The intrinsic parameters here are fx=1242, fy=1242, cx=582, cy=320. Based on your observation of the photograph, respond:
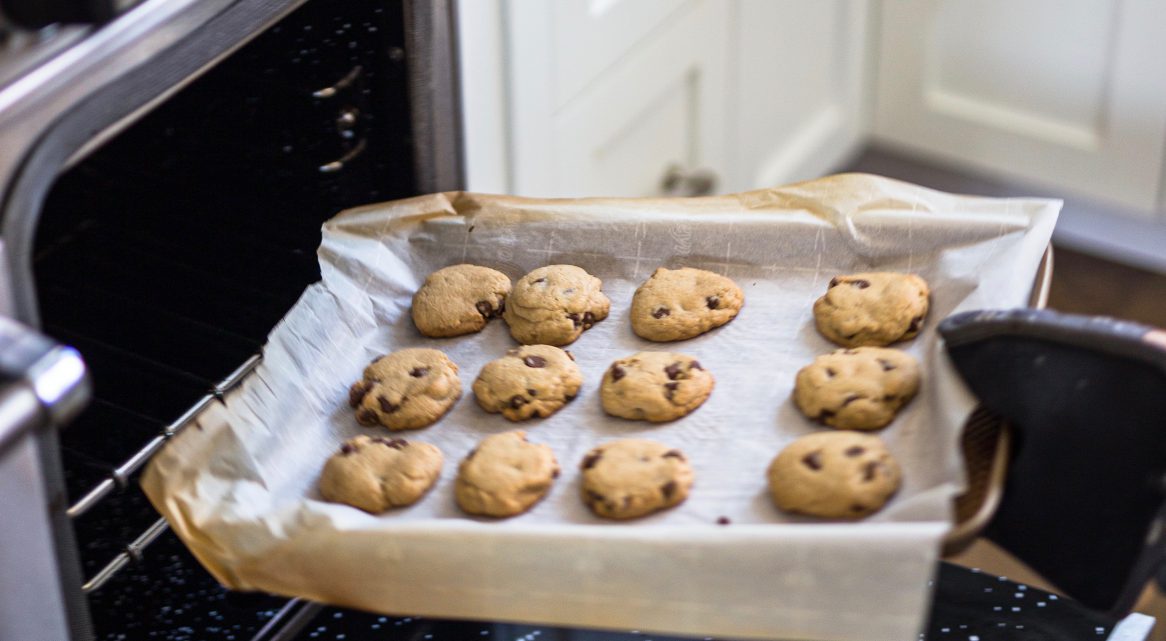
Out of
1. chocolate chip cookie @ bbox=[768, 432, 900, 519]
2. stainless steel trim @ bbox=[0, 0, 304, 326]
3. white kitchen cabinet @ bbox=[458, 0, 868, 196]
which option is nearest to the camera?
stainless steel trim @ bbox=[0, 0, 304, 326]

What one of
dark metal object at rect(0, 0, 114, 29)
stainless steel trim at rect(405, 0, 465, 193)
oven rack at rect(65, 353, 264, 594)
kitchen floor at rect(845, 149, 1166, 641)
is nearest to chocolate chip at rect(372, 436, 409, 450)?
oven rack at rect(65, 353, 264, 594)

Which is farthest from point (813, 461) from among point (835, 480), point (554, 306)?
→ point (554, 306)

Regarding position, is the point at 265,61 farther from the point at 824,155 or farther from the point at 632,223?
the point at 824,155

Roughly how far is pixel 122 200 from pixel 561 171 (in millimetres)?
483

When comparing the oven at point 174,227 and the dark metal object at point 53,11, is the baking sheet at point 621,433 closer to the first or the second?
the oven at point 174,227

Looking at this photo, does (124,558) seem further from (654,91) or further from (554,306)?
(654,91)

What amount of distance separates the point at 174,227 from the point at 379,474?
403 millimetres

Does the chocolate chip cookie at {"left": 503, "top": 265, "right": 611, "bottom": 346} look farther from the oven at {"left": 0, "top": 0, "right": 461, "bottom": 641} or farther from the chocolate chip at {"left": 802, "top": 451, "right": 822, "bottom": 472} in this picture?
the chocolate chip at {"left": 802, "top": 451, "right": 822, "bottom": 472}

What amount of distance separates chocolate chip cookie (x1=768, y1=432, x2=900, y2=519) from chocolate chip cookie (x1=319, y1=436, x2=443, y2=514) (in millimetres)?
245

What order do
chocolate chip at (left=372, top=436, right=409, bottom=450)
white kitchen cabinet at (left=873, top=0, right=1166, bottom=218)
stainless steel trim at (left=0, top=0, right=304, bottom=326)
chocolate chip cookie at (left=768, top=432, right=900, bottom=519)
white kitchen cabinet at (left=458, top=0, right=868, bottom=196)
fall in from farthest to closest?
white kitchen cabinet at (left=873, top=0, right=1166, bottom=218) → white kitchen cabinet at (left=458, top=0, right=868, bottom=196) → chocolate chip at (left=372, top=436, right=409, bottom=450) → chocolate chip cookie at (left=768, top=432, right=900, bottom=519) → stainless steel trim at (left=0, top=0, right=304, bottom=326)

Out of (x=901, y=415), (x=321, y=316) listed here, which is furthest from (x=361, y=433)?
(x=901, y=415)

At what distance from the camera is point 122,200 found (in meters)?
1.15

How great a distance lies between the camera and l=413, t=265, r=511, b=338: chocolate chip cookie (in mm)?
1020

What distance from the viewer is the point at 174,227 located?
1.14m
